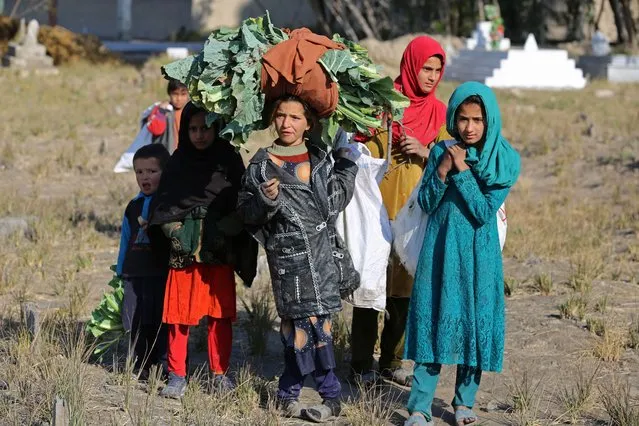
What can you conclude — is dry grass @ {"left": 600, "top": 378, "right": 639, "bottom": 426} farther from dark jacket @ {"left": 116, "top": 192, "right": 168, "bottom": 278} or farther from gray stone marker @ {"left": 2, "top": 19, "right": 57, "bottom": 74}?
gray stone marker @ {"left": 2, "top": 19, "right": 57, "bottom": 74}

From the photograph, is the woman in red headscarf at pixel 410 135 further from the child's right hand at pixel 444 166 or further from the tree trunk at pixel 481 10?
the tree trunk at pixel 481 10

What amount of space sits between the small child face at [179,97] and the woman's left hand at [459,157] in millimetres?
2897

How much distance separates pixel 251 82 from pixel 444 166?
87cm

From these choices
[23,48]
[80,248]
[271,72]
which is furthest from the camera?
[23,48]

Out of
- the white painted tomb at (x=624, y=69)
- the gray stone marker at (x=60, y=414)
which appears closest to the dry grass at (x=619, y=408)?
the gray stone marker at (x=60, y=414)

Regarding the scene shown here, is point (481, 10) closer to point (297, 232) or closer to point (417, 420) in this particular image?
point (297, 232)

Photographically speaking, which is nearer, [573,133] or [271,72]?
[271,72]

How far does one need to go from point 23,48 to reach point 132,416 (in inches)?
775

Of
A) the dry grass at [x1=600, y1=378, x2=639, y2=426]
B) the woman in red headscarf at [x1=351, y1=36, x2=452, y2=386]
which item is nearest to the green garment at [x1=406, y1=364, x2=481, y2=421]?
the dry grass at [x1=600, y1=378, x2=639, y2=426]

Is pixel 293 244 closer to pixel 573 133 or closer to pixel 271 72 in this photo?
pixel 271 72

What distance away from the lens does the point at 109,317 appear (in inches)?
230

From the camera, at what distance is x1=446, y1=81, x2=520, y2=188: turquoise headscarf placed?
4.83 meters

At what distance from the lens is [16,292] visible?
7305mm

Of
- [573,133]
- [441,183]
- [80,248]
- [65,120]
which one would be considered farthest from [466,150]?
[65,120]
